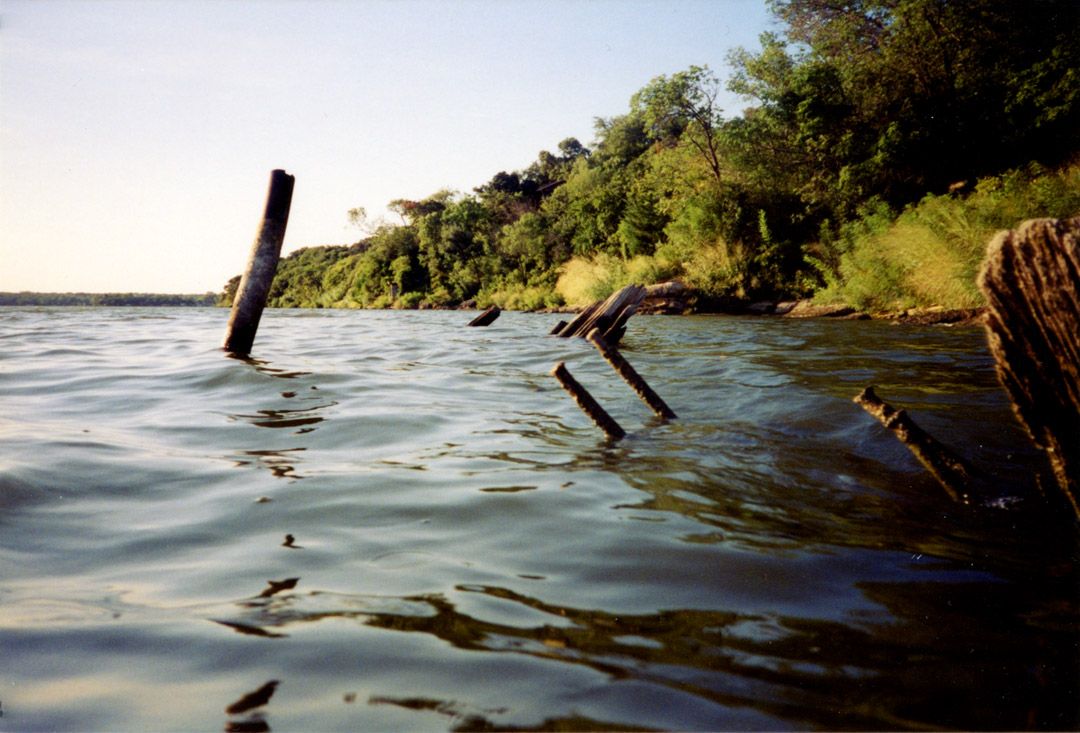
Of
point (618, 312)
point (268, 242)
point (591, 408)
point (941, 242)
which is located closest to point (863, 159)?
point (941, 242)

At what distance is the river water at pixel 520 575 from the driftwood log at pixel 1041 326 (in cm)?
51

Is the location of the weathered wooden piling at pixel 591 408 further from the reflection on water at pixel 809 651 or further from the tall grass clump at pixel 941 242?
the tall grass clump at pixel 941 242

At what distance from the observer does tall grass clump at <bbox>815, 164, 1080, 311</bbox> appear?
13297 millimetres

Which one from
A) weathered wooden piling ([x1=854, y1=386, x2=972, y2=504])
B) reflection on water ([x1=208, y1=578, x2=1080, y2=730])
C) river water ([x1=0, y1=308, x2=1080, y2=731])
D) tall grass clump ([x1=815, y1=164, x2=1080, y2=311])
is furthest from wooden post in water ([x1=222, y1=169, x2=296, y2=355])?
tall grass clump ([x1=815, y1=164, x2=1080, y2=311])

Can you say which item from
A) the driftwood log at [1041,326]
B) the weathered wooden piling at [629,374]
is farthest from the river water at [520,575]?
the driftwood log at [1041,326]

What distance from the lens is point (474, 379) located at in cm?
667

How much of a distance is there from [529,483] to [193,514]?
1.38 meters

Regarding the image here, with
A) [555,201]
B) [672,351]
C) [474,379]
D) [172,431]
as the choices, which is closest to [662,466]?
[172,431]

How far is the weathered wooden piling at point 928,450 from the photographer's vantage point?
8.43ft

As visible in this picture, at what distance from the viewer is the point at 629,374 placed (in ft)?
14.7

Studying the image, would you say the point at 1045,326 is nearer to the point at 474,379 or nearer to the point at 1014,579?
the point at 1014,579

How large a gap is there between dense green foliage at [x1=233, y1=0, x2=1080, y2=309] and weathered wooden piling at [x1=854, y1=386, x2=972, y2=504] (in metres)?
12.6

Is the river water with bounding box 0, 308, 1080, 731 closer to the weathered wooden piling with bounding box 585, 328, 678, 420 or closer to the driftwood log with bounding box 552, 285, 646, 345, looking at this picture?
the weathered wooden piling with bounding box 585, 328, 678, 420

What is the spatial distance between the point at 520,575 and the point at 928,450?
→ 1880mm
